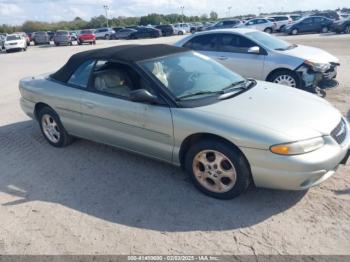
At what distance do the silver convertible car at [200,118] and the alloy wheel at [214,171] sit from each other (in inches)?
0.4

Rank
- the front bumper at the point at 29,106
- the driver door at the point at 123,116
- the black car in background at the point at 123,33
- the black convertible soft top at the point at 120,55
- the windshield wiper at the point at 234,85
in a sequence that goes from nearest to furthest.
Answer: the driver door at the point at 123,116 < the windshield wiper at the point at 234,85 < the black convertible soft top at the point at 120,55 < the front bumper at the point at 29,106 < the black car in background at the point at 123,33

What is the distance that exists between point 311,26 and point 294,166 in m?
31.0

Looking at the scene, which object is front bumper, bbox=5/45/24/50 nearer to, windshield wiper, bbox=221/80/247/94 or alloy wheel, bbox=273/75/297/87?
alloy wheel, bbox=273/75/297/87

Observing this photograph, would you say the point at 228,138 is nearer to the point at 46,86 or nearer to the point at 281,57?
the point at 46,86

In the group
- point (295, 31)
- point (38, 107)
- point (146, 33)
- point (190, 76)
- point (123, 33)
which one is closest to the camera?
point (190, 76)

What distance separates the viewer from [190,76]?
408cm

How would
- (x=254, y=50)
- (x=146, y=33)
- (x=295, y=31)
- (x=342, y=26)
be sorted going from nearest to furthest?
(x=254, y=50)
(x=342, y=26)
(x=295, y=31)
(x=146, y=33)

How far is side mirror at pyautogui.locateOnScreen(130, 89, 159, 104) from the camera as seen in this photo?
3605 millimetres

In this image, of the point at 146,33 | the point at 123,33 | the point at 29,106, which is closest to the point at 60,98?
the point at 29,106

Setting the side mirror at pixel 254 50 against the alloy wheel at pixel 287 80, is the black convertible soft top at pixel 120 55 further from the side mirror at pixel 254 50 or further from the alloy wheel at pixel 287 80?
the alloy wheel at pixel 287 80

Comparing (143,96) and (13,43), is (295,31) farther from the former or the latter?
(143,96)

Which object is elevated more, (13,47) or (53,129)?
(53,129)

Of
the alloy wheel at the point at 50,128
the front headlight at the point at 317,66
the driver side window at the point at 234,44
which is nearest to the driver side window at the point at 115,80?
the alloy wheel at the point at 50,128

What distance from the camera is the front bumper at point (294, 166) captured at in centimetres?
304
